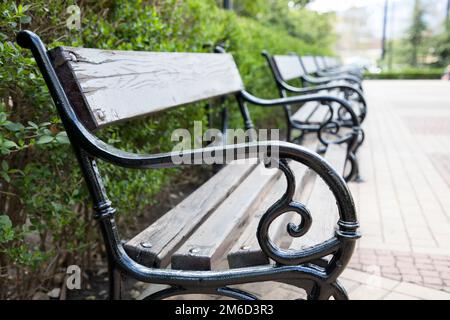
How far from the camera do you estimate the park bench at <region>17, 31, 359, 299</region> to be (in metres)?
1.23

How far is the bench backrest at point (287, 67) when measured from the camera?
11.9 feet

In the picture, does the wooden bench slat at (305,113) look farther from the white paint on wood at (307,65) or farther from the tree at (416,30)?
the tree at (416,30)

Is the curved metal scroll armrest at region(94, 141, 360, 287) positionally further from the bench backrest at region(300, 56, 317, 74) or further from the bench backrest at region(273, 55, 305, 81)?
the bench backrest at region(300, 56, 317, 74)

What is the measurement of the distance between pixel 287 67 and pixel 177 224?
276 centimetres

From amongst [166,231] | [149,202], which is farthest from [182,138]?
[166,231]

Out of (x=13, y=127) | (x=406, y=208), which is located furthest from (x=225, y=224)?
(x=406, y=208)

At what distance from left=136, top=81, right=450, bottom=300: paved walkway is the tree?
1429 inches

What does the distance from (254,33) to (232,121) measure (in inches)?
50.2

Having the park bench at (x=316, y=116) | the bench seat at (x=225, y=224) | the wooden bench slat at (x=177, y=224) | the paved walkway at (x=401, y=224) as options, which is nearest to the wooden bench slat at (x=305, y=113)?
the park bench at (x=316, y=116)

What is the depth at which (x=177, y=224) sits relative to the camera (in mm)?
1563

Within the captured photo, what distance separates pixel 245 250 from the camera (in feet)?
4.42

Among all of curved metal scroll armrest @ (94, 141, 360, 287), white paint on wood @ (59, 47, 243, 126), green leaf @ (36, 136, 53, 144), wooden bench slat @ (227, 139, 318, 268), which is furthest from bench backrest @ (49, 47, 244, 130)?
wooden bench slat @ (227, 139, 318, 268)

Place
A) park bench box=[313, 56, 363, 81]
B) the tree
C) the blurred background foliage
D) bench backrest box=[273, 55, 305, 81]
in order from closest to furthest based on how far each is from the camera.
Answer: the blurred background foliage → bench backrest box=[273, 55, 305, 81] → park bench box=[313, 56, 363, 81] → the tree
